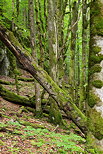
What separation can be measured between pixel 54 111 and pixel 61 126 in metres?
0.70

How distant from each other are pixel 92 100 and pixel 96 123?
357 mm

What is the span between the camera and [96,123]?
281 cm

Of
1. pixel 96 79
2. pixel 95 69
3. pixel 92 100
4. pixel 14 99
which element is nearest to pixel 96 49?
pixel 95 69

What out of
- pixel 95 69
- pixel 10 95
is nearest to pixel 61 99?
pixel 95 69

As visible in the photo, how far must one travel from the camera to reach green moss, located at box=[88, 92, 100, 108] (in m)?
2.79

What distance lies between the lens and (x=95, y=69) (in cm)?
284

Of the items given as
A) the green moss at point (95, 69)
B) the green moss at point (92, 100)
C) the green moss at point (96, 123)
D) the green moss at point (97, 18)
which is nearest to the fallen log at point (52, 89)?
the green moss at point (96, 123)

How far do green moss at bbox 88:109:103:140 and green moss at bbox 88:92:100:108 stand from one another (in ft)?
0.35

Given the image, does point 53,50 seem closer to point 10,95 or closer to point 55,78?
point 55,78

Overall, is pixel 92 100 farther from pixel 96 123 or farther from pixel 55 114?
pixel 55 114

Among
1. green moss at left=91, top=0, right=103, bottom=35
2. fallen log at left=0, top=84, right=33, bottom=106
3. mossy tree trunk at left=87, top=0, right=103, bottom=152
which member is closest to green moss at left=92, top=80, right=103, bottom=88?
mossy tree trunk at left=87, top=0, right=103, bottom=152

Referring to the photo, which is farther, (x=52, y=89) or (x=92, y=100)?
(x=52, y=89)

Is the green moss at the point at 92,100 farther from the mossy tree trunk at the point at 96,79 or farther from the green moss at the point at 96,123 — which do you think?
the green moss at the point at 96,123

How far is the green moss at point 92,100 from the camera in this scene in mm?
2790
